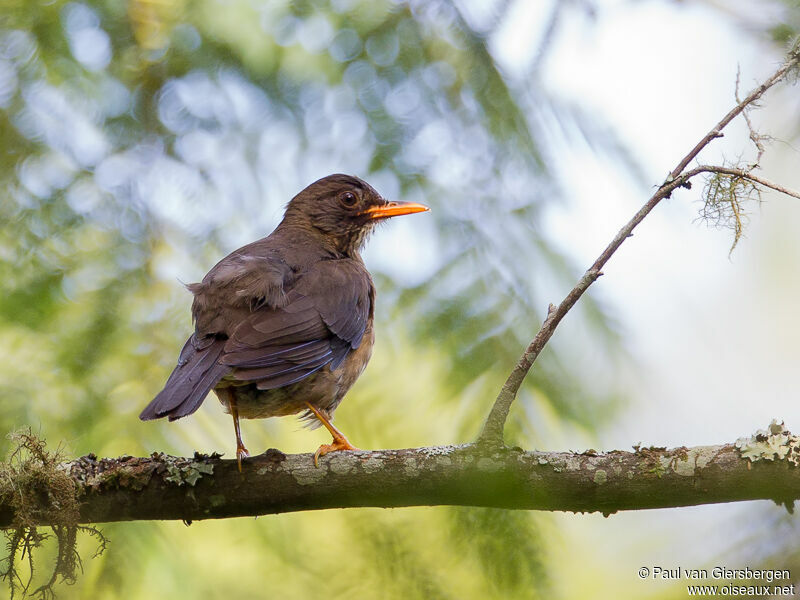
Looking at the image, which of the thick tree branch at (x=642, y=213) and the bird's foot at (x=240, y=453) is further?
the bird's foot at (x=240, y=453)

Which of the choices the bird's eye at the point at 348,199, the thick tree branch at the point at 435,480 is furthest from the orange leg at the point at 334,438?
the bird's eye at the point at 348,199

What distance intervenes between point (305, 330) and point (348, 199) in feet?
4.74

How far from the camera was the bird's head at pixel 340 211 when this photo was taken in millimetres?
5191

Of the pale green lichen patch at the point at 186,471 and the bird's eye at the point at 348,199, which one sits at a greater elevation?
the bird's eye at the point at 348,199

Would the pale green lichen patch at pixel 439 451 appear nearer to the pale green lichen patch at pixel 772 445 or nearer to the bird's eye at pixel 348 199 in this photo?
the pale green lichen patch at pixel 772 445

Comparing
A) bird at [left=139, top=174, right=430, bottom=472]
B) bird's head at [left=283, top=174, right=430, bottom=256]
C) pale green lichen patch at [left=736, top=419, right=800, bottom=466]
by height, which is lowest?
pale green lichen patch at [left=736, top=419, right=800, bottom=466]

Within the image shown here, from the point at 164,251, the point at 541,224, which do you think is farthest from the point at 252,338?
the point at 541,224

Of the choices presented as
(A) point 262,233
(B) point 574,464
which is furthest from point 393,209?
(B) point 574,464

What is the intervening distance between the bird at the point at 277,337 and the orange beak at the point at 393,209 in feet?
0.04

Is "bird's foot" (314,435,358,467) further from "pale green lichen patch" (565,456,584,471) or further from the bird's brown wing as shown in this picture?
"pale green lichen patch" (565,456,584,471)

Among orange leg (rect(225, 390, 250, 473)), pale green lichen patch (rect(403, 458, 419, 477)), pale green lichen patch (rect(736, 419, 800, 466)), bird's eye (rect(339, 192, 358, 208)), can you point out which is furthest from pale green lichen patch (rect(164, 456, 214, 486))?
bird's eye (rect(339, 192, 358, 208))

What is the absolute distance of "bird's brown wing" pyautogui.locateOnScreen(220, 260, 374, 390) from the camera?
3.70 m

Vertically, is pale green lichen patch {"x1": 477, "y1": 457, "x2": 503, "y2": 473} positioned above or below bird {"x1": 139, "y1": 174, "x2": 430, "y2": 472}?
below

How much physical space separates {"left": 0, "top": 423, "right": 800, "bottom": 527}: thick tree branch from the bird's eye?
217 centimetres
